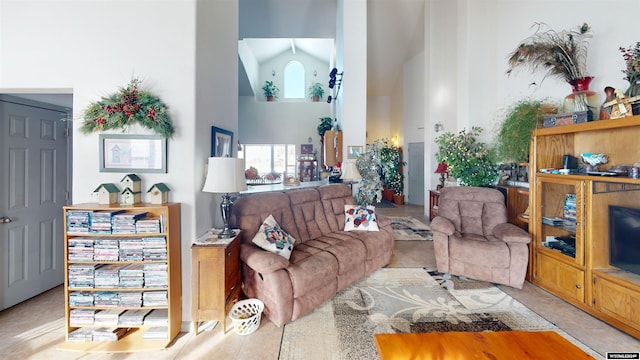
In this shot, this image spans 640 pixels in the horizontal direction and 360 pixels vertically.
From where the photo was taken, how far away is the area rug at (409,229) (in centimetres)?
495

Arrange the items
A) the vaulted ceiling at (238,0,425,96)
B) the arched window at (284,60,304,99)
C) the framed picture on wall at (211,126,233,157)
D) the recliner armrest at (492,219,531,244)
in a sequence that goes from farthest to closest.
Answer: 1. the arched window at (284,60,304,99)
2. the vaulted ceiling at (238,0,425,96)
3. the recliner armrest at (492,219,531,244)
4. the framed picture on wall at (211,126,233,157)

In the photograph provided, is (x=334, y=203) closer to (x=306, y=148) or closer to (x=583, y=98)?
(x=583, y=98)

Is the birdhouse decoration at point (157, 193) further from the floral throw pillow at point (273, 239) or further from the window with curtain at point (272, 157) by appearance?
the window with curtain at point (272, 157)

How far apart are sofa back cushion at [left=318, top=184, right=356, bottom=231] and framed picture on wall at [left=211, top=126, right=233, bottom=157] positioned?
133 cm

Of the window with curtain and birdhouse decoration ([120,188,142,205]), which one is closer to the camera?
birdhouse decoration ([120,188,142,205])

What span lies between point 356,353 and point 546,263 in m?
2.41

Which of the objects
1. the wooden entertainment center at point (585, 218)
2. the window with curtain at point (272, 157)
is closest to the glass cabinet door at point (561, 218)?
the wooden entertainment center at point (585, 218)

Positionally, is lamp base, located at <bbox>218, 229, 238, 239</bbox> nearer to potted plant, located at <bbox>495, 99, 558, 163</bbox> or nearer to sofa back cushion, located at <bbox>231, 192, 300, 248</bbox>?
sofa back cushion, located at <bbox>231, 192, 300, 248</bbox>

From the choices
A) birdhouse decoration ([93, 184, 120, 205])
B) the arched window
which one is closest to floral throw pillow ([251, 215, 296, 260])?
birdhouse decoration ([93, 184, 120, 205])

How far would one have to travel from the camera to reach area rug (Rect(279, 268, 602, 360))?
2037mm

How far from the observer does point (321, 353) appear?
76.4 inches

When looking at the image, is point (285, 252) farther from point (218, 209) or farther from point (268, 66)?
point (268, 66)

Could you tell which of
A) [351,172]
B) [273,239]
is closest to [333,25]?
[351,172]

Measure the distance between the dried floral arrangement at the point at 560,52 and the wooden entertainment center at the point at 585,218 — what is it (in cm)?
74
